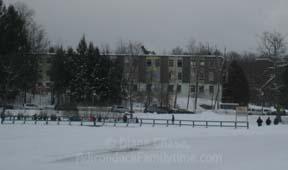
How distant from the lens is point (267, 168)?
20.2 metres

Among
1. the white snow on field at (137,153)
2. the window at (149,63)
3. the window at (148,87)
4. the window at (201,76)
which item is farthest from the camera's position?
the window at (149,63)

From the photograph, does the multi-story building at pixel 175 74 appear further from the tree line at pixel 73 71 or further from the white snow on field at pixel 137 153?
the white snow on field at pixel 137 153

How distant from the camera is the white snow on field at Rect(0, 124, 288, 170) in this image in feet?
65.7

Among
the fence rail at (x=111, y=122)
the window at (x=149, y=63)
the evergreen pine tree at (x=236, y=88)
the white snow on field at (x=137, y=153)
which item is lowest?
the white snow on field at (x=137, y=153)

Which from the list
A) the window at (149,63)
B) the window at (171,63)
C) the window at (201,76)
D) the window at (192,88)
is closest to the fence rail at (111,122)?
the window at (201,76)

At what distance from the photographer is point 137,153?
2428cm

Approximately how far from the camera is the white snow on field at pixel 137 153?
65.7 ft

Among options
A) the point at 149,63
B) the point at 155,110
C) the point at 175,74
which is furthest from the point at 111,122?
the point at 175,74

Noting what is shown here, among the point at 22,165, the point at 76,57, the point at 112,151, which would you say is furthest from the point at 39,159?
the point at 76,57

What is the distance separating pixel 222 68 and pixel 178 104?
1071cm

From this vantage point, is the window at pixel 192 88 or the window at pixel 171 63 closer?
the window at pixel 192 88

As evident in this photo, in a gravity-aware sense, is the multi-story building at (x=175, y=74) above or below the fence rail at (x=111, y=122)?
above

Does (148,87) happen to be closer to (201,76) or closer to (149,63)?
(149,63)

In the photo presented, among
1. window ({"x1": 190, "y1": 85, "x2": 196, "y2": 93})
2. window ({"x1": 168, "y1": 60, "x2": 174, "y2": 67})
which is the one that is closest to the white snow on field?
window ({"x1": 190, "y1": 85, "x2": 196, "y2": 93})
